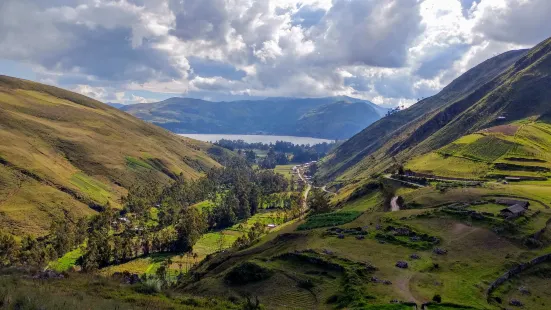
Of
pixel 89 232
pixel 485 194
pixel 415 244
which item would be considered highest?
pixel 485 194

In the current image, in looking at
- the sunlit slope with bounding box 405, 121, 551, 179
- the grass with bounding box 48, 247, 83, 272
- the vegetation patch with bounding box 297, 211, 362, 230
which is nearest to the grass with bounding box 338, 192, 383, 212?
the vegetation patch with bounding box 297, 211, 362, 230

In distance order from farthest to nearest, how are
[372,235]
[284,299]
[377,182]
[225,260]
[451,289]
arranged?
[377,182]
[225,260]
[372,235]
[284,299]
[451,289]

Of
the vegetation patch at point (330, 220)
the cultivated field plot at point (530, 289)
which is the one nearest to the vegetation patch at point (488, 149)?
the vegetation patch at point (330, 220)

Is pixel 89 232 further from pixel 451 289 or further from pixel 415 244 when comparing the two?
pixel 451 289

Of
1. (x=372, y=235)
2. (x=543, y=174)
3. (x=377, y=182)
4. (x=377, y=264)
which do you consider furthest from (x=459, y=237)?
(x=543, y=174)

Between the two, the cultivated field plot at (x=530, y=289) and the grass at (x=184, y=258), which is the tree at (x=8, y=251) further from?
the cultivated field plot at (x=530, y=289)

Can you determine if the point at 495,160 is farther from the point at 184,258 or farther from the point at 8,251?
the point at 8,251
